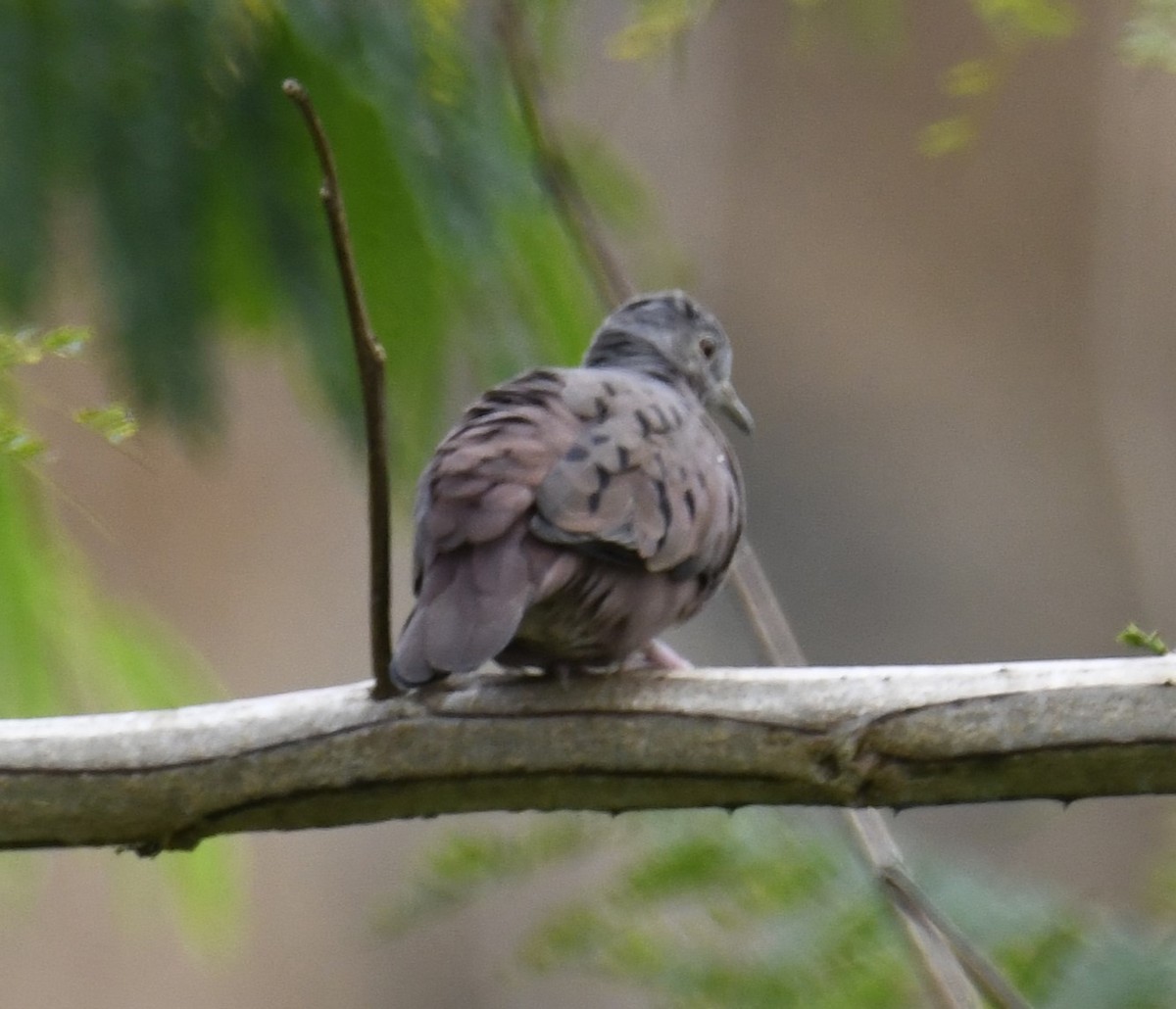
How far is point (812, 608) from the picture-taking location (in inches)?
323

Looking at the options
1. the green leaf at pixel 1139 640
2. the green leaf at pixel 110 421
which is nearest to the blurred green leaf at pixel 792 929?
the green leaf at pixel 1139 640

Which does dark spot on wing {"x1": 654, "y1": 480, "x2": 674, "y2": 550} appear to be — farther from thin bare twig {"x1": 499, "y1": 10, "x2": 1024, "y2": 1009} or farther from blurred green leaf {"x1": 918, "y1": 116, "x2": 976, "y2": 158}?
blurred green leaf {"x1": 918, "y1": 116, "x2": 976, "y2": 158}

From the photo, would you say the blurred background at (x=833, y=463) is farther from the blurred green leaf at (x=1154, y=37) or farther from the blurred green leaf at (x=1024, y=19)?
the blurred green leaf at (x=1154, y=37)

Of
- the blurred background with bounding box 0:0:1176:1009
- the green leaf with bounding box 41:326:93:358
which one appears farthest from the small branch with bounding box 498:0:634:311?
the blurred background with bounding box 0:0:1176:1009

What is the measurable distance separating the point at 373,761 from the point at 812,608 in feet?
21.4

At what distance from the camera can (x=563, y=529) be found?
1.90m

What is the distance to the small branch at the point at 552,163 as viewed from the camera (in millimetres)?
2402

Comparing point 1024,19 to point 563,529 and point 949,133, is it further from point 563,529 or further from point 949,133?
point 563,529

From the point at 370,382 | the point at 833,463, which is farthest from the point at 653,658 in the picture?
the point at 833,463

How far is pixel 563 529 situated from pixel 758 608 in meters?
0.63

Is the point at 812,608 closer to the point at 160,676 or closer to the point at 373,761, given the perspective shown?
the point at 160,676

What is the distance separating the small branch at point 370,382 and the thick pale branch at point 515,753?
0.16 metres

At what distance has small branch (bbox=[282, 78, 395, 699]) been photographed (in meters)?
1.42

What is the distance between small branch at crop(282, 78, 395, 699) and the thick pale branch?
0.51 feet
